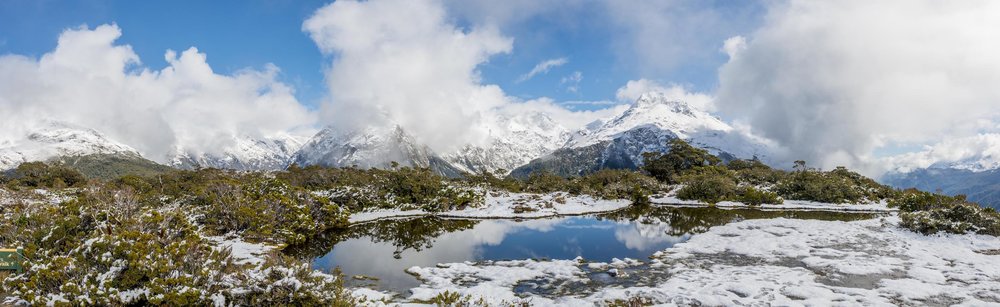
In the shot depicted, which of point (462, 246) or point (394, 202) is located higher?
point (394, 202)

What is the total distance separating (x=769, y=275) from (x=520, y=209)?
889 inches

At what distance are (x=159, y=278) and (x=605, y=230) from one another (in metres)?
23.9

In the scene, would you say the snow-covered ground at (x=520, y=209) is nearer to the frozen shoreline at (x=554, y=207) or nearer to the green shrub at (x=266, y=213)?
the frozen shoreline at (x=554, y=207)

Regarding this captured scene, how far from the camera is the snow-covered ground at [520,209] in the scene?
35.8m

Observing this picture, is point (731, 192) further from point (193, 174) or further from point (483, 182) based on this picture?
point (193, 174)

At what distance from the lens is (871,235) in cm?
2381

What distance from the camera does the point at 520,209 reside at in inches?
1463

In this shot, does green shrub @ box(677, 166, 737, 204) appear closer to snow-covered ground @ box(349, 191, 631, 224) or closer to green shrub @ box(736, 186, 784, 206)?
green shrub @ box(736, 186, 784, 206)

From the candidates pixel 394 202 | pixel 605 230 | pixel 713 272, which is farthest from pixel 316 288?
pixel 394 202

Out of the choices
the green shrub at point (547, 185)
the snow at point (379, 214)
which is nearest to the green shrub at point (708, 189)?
the green shrub at point (547, 185)

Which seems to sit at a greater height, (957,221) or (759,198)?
(759,198)

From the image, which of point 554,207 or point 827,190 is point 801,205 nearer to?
point 827,190

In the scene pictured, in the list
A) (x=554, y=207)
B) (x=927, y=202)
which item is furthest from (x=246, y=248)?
(x=927, y=202)

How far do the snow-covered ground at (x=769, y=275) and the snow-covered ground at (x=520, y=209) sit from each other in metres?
15.9
